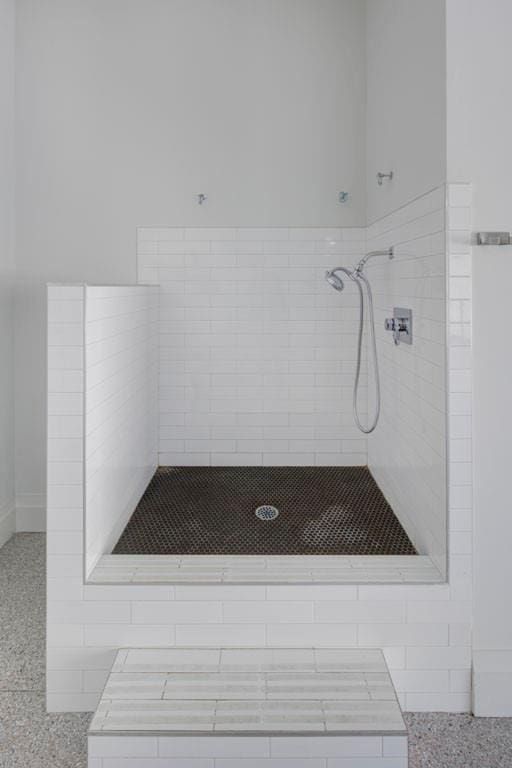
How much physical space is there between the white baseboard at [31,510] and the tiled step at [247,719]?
6.49 feet

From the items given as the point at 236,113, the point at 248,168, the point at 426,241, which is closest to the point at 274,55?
the point at 236,113

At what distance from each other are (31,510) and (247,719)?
2.41m

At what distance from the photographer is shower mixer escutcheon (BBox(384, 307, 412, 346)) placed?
277 centimetres

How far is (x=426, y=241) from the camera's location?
248 cm

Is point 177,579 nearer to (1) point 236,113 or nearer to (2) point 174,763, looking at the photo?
(2) point 174,763

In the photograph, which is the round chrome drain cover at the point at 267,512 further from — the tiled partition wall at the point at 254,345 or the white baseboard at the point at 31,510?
the white baseboard at the point at 31,510

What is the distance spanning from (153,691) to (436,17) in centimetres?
237

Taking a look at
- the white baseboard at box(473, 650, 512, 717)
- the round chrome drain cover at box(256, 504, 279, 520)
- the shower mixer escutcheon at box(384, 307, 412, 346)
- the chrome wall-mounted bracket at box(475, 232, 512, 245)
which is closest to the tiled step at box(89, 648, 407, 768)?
the white baseboard at box(473, 650, 512, 717)

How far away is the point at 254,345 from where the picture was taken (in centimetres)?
395

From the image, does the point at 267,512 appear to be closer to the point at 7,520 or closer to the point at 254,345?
the point at 254,345

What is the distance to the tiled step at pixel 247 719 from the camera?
1.85 metres

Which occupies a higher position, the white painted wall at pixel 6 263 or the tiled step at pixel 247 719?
the white painted wall at pixel 6 263

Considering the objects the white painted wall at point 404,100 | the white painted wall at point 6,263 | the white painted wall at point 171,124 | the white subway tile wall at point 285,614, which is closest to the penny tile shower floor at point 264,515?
the white subway tile wall at point 285,614

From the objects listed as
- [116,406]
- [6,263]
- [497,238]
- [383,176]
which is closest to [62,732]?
[116,406]
